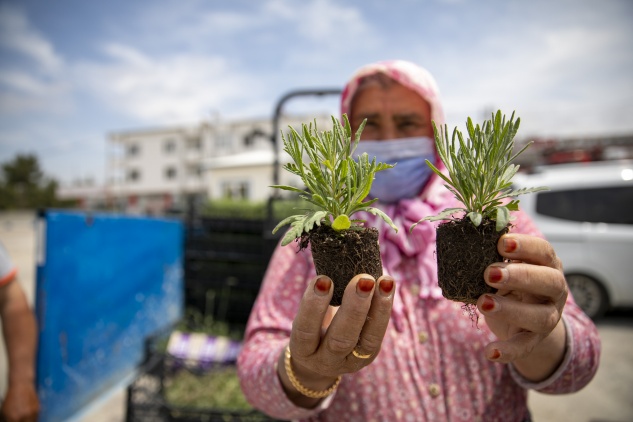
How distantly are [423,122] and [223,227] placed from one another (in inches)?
157

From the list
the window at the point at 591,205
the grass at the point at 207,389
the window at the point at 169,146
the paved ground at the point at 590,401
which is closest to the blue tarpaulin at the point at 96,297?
the paved ground at the point at 590,401

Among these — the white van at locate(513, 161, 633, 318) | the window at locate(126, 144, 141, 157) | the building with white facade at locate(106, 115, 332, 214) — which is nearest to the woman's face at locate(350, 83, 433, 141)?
the white van at locate(513, 161, 633, 318)

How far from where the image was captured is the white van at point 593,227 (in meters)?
5.69

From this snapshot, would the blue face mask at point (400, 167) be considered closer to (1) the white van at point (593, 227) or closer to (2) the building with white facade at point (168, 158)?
(1) the white van at point (593, 227)

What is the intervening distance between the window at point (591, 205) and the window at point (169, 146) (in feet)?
151

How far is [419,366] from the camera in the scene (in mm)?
1312

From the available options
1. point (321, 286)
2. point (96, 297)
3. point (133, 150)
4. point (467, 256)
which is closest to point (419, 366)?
point (467, 256)

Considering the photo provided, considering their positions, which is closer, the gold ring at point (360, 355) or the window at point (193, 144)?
the gold ring at point (360, 355)

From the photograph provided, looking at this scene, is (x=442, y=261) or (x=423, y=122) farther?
(x=423, y=122)

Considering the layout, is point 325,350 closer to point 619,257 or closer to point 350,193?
point 350,193

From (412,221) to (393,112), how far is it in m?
0.43

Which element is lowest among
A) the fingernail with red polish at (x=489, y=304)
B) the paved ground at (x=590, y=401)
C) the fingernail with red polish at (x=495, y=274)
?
the paved ground at (x=590, y=401)

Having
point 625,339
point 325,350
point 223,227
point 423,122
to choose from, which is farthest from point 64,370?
point 625,339

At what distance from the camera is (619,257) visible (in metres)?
5.67
